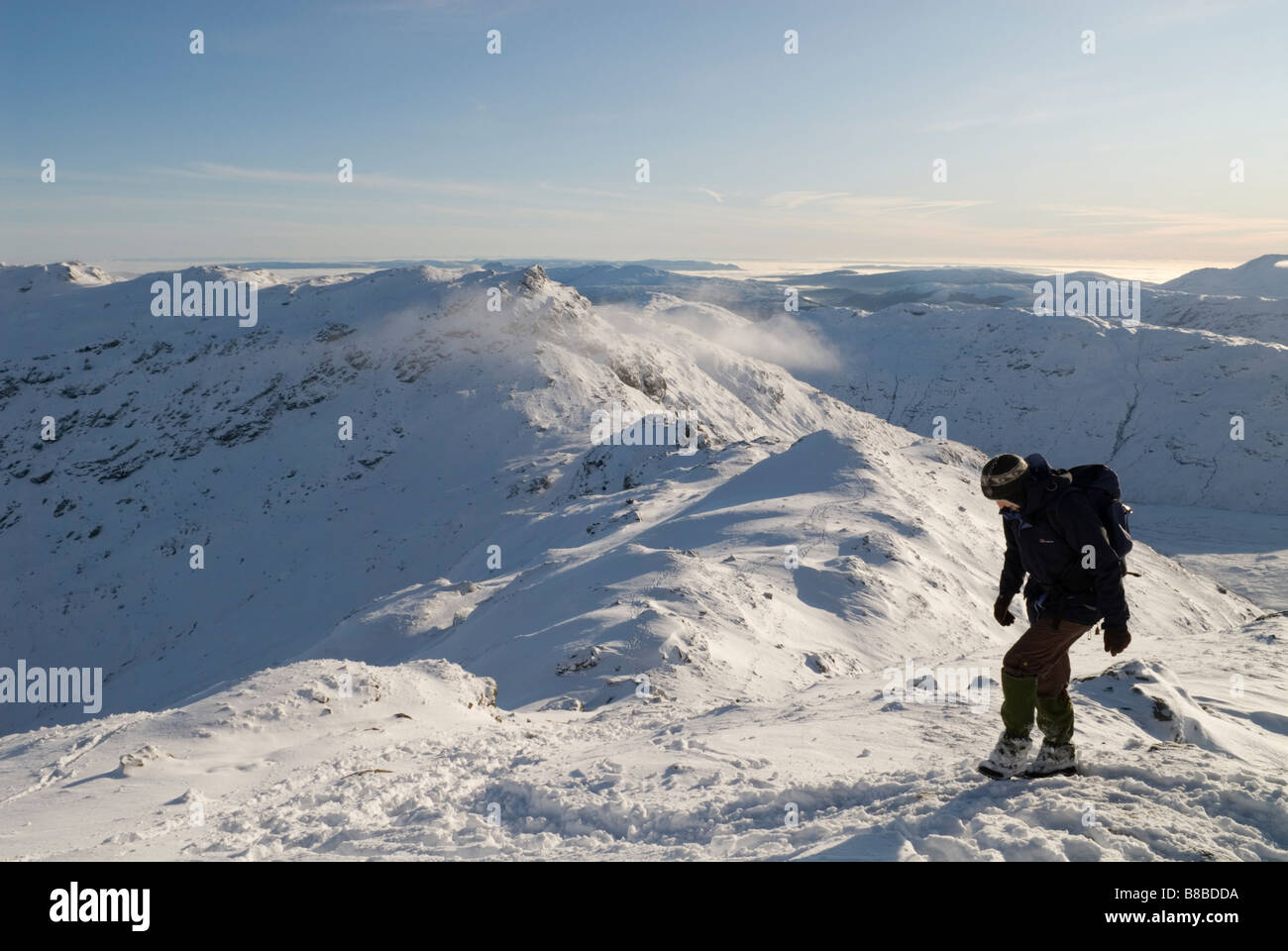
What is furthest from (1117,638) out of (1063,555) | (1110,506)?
(1110,506)

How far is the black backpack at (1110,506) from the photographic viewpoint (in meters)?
4.97

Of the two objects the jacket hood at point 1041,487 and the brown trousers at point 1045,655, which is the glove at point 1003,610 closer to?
the brown trousers at point 1045,655

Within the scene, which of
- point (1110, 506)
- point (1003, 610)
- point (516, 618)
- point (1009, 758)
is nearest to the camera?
point (1110, 506)

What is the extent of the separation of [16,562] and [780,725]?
150ft

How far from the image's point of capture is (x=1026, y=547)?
527cm

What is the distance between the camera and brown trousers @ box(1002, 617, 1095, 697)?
16.9ft

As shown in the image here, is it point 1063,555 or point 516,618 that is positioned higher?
point 1063,555

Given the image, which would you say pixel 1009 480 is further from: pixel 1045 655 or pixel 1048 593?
pixel 1045 655

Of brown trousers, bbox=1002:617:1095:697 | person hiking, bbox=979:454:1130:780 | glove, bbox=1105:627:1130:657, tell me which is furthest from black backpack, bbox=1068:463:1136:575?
brown trousers, bbox=1002:617:1095:697

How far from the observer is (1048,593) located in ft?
17.1

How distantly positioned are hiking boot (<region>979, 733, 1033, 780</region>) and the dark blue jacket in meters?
0.98

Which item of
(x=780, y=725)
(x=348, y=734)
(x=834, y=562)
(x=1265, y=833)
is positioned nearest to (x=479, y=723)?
(x=348, y=734)

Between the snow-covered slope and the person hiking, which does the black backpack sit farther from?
the snow-covered slope

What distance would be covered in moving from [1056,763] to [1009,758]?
37 cm
